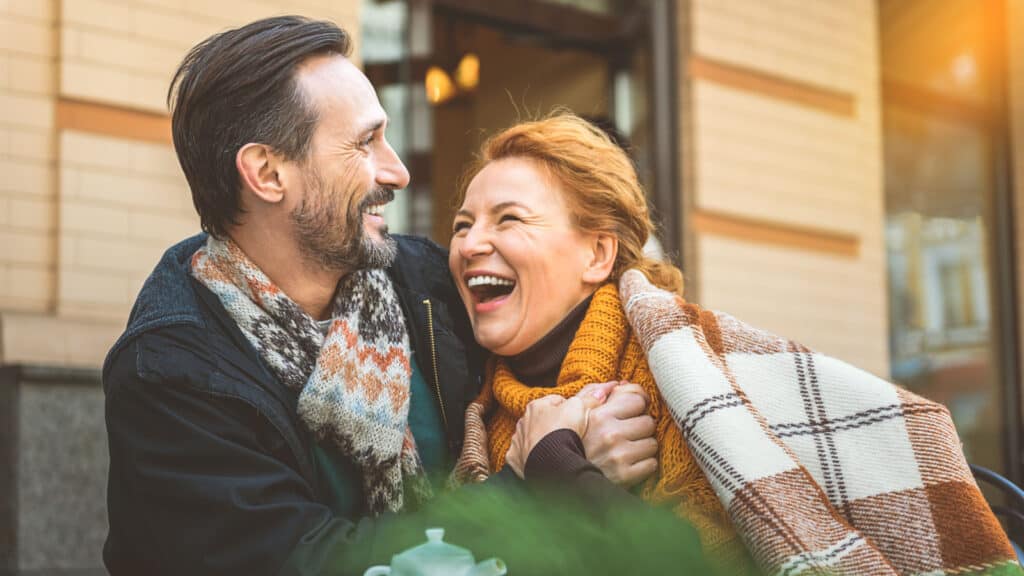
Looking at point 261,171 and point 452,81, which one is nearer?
point 261,171

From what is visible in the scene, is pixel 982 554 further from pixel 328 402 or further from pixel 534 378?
pixel 328 402

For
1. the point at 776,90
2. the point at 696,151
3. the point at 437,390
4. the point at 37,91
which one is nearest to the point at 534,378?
the point at 437,390

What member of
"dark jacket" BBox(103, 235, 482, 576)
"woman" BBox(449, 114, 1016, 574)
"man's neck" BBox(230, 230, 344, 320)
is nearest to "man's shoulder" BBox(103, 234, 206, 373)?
"dark jacket" BBox(103, 235, 482, 576)

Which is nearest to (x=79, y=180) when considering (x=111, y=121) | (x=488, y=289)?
(x=111, y=121)

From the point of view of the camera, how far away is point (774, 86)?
718 centimetres

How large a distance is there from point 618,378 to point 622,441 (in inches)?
10.9

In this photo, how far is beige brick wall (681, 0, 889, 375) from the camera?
6.86 metres

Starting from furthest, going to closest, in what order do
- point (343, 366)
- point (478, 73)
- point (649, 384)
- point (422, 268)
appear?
point (478, 73), point (422, 268), point (649, 384), point (343, 366)

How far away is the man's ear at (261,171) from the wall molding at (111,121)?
7.13 ft

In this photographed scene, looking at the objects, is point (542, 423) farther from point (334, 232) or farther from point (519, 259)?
point (334, 232)

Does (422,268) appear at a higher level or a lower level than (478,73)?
lower

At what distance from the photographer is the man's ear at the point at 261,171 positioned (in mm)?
3100

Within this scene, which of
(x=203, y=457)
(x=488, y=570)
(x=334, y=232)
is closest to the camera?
(x=488, y=570)

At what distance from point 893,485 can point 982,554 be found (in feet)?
0.73
